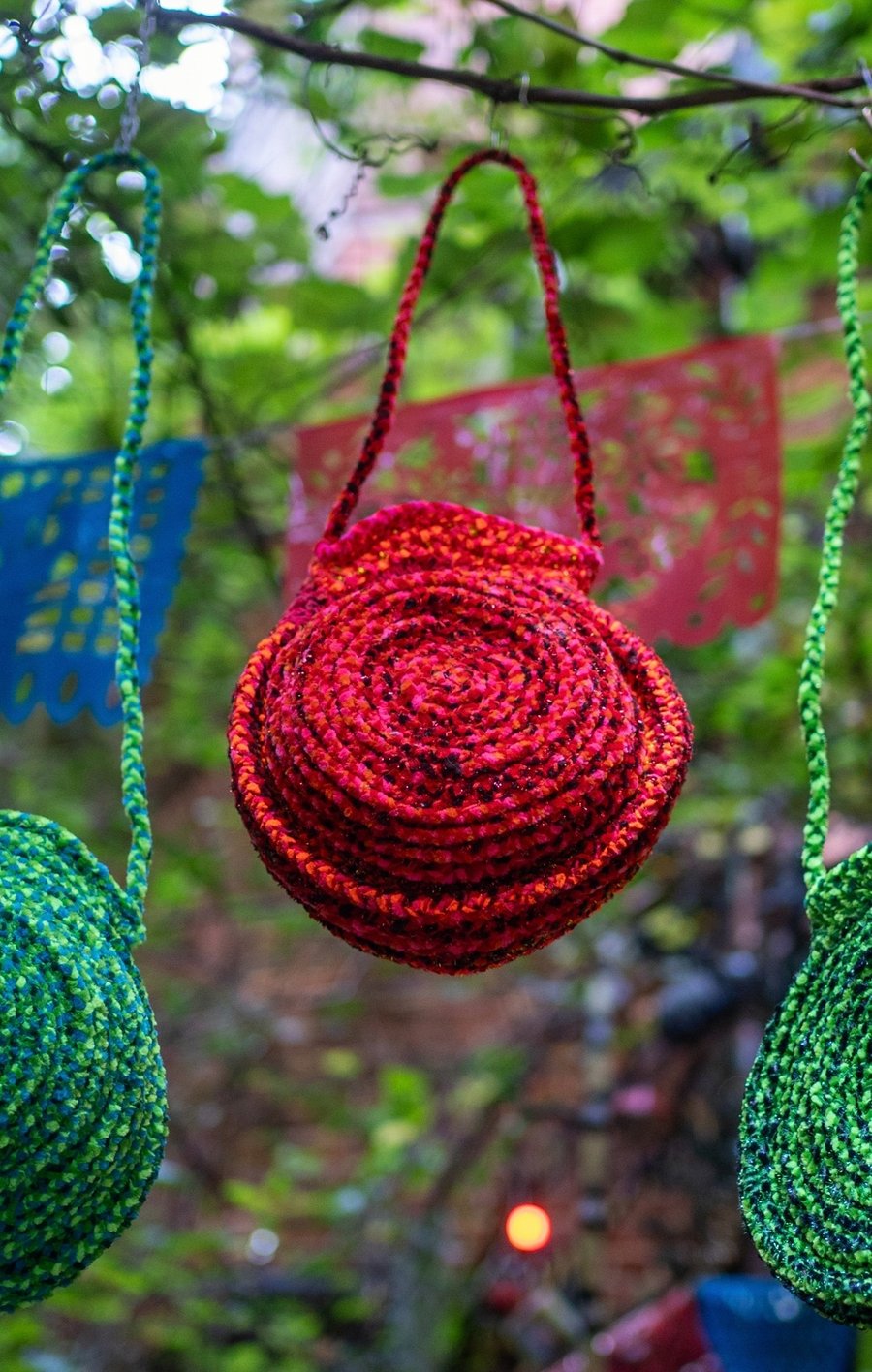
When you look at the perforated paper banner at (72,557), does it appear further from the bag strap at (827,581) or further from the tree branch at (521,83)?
the bag strap at (827,581)

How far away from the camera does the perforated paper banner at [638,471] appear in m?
1.01

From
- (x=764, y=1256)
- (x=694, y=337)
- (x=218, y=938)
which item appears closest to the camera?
(x=764, y=1256)

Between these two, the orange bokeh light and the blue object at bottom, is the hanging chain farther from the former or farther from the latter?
the orange bokeh light

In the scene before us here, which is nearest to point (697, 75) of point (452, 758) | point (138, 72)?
point (138, 72)

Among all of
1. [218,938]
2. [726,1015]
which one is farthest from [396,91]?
[218,938]

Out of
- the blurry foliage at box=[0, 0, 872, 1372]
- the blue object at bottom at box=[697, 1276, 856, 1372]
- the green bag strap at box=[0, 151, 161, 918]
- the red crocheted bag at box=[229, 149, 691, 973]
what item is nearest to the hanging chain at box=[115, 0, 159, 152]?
the green bag strap at box=[0, 151, 161, 918]

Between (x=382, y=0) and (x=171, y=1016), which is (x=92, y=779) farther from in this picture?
(x=382, y=0)

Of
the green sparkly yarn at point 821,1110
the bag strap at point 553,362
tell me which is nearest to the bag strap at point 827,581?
the green sparkly yarn at point 821,1110

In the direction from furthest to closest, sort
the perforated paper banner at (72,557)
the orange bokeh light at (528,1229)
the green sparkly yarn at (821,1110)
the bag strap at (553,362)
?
the orange bokeh light at (528,1229) → the perforated paper banner at (72,557) → the bag strap at (553,362) → the green sparkly yarn at (821,1110)

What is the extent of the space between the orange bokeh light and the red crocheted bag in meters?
1.95

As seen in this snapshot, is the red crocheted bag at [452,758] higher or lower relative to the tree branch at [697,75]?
lower

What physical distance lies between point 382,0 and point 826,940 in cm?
90

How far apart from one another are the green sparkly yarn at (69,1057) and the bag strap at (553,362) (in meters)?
0.17

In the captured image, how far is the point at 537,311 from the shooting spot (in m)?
1.54
